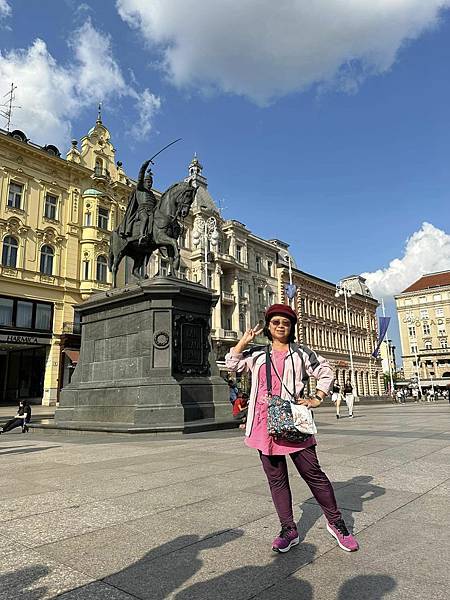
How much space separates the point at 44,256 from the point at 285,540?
33.1m

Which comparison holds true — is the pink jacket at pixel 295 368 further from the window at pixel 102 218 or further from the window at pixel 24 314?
the window at pixel 102 218

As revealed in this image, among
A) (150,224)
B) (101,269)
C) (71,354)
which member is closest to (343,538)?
(150,224)

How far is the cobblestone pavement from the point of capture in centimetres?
250

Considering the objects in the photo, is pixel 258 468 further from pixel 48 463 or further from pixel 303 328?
pixel 303 328

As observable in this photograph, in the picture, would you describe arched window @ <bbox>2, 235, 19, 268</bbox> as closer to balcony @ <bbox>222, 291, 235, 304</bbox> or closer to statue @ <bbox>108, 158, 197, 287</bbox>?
statue @ <bbox>108, 158, 197, 287</bbox>

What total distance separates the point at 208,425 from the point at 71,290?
26.1 m

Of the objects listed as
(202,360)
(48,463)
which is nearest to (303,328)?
(202,360)

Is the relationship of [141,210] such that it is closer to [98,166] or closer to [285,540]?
[285,540]

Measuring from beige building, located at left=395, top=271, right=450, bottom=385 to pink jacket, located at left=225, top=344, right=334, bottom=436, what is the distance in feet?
310

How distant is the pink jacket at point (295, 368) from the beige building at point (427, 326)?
3724 inches

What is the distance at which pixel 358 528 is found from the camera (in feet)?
11.3

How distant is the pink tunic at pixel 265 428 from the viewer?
3158mm

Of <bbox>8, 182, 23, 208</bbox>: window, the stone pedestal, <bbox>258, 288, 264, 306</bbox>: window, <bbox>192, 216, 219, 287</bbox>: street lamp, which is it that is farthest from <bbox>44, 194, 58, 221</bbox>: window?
<bbox>258, 288, 264, 306</bbox>: window

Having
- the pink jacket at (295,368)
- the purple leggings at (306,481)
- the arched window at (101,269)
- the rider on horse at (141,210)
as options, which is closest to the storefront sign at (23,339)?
the arched window at (101,269)
